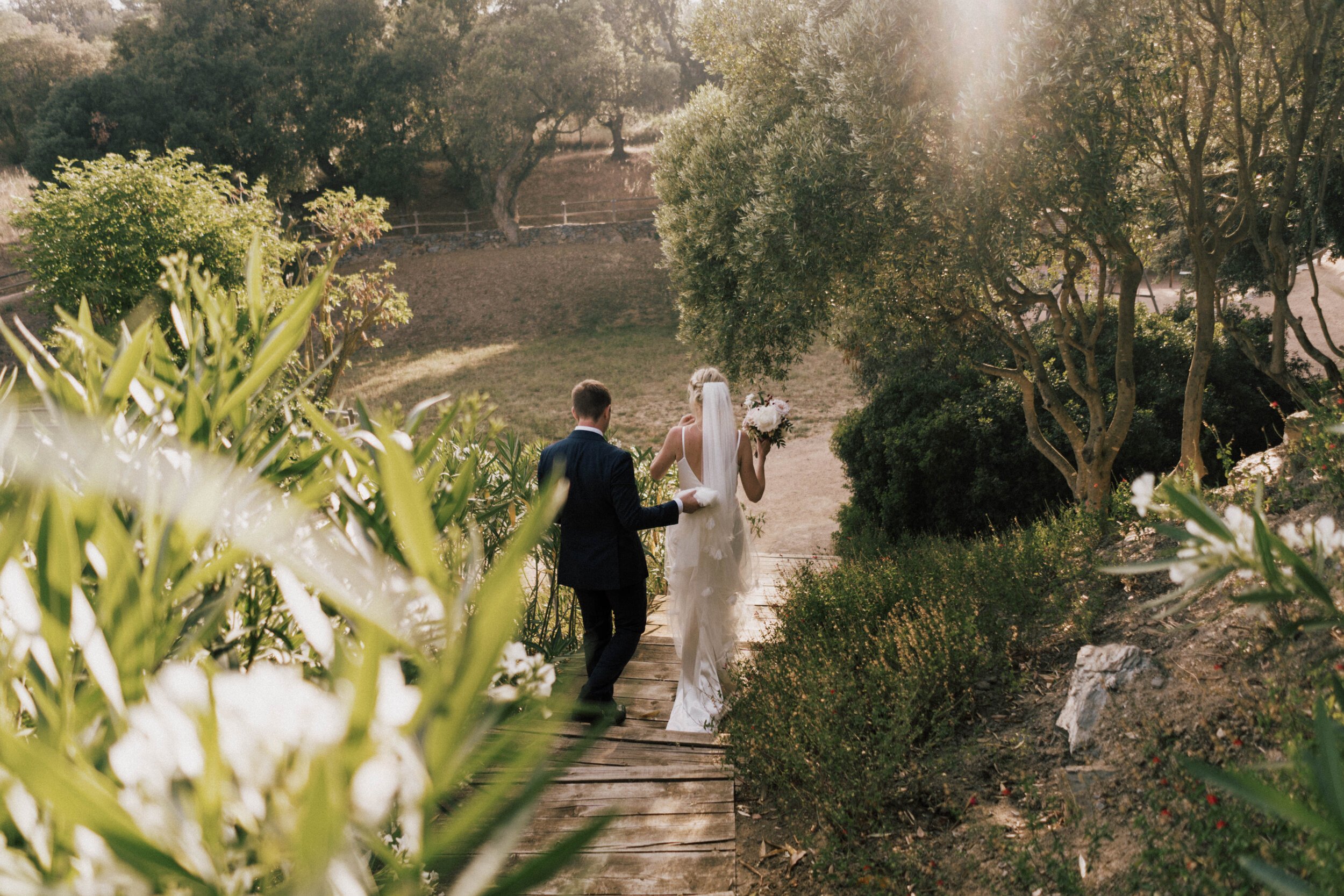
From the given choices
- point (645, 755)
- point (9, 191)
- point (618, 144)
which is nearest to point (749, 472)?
point (645, 755)

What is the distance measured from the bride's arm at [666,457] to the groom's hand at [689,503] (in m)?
0.37

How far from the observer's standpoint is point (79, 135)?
2781 cm

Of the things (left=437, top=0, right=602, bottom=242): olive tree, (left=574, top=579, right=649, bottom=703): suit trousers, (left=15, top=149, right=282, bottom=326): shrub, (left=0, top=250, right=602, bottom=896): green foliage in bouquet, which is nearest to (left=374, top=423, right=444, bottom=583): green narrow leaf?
(left=0, top=250, right=602, bottom=896): green foliage in bouquet

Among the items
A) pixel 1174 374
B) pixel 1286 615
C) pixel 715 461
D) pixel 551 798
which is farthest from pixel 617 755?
pixel 1174 374

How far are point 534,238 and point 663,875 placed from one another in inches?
1327

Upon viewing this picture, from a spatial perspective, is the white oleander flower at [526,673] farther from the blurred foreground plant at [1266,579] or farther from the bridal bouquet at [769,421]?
the bridal bouquet at [769,421]

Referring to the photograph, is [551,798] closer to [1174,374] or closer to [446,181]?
[1174,374]

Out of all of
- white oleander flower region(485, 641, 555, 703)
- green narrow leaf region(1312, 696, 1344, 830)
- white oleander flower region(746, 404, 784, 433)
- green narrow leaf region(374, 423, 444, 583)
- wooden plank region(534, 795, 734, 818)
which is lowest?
wooden plank region(534, 795, 734, 818)

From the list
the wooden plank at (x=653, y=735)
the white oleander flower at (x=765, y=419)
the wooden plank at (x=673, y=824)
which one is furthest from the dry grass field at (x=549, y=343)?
the wooden plank at (x=673, y=824)

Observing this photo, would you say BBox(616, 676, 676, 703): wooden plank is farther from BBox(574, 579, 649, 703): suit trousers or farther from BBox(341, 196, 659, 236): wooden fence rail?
BBox(341, 196, 659, 236): wooden fence rail

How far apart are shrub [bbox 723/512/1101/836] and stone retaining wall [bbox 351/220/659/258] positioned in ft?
97.7

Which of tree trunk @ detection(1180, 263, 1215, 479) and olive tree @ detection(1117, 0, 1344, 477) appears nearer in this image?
olive tree @ detection(1117, 0, 1344, 477)

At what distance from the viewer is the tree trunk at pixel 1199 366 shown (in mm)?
6254

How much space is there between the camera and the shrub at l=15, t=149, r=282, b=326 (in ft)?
45.3
